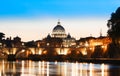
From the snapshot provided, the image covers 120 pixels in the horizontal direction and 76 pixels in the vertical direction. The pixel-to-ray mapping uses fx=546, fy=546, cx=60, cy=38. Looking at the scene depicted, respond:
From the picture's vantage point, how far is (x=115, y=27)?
106 metres

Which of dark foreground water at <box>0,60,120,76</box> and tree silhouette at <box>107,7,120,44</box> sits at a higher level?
tree silhouette at <box>107,7,120,44</box>

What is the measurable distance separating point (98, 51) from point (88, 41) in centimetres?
3797

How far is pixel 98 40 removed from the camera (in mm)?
178875

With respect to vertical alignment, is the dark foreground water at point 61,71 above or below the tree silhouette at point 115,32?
below

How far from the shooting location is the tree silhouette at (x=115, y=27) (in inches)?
4055

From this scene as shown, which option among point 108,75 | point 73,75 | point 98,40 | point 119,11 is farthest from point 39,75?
point 98,40

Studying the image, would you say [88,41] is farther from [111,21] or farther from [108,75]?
[108,75]

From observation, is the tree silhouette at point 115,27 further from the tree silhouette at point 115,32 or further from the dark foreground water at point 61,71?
the dark foreground water at point 61,71

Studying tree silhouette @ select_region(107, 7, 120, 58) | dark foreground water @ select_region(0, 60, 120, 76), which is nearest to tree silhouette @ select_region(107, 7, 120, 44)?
tree silhouette @ select_region(107, 7, 120, 58)

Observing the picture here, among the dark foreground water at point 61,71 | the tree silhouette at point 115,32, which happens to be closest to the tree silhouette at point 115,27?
the tree silhouette at point 115,32

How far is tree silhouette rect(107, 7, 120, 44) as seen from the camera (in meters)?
103

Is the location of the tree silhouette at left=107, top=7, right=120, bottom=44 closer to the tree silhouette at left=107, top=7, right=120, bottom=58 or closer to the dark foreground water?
the tree silhouette at left=107, top=7, right=120, bottom=58

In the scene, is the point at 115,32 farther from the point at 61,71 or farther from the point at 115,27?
the point at 61,71

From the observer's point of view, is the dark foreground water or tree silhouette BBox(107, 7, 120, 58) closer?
the dark foreground water
